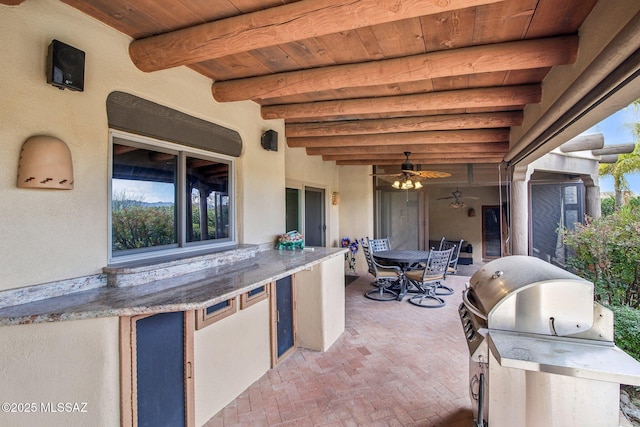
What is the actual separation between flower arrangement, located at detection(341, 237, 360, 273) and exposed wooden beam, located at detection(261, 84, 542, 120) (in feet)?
13.5

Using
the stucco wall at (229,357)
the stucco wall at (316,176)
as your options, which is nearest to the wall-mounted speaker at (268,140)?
the stucco wall at (316,176)

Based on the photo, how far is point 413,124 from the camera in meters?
3.55

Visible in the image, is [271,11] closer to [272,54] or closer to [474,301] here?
[272,54]

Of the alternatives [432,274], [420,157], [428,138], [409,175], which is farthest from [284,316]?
[420,157]

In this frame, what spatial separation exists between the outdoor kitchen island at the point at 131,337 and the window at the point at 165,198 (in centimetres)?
28

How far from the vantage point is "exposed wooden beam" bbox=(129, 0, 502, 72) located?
1.48 meters

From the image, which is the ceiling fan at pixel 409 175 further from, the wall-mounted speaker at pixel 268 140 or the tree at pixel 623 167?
the tree at pixel 623 167

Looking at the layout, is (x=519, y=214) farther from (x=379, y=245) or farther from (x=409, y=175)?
(x=379, y=245)

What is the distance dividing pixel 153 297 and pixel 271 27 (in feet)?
5.44

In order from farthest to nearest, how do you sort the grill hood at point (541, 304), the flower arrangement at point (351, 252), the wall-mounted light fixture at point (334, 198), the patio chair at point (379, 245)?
the flower arrangement at point (351, 252) → the wall-mounted light fixture at point (334, 198) → the patio chair at point (379, 245) → the grill hood at point (541, 304)

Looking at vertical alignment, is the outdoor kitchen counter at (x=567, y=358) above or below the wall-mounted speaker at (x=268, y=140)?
below

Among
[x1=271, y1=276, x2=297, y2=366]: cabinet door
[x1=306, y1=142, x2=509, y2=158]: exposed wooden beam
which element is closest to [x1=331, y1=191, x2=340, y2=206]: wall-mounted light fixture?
[x1=306, y1=142, x2=509, y2=158]: exposed wooden beam

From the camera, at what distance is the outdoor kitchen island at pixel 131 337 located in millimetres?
1366

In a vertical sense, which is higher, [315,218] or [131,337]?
[315,218]
